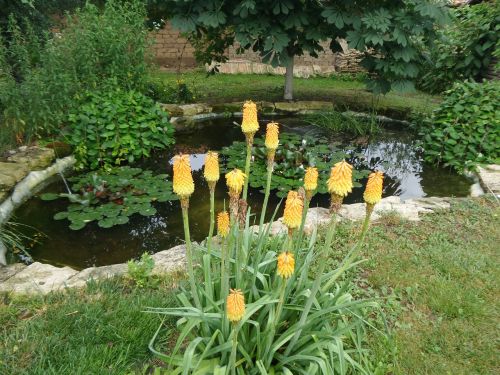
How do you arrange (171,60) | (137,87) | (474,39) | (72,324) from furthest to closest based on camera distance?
(171,60) → (474,39) → (137,87) → (72,324)

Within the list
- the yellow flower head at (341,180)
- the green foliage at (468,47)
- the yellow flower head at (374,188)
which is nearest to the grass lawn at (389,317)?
the yellow flower head at (374,188)

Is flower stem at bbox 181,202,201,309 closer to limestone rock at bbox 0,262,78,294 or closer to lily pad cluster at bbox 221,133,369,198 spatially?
limestone rock at bbox 0,262,78,294

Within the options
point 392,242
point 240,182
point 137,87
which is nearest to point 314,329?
point 240,182

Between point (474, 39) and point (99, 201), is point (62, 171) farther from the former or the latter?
point (474, 39)

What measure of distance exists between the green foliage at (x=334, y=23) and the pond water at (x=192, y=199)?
1146 millimetres

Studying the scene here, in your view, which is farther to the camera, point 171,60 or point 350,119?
point 171,60

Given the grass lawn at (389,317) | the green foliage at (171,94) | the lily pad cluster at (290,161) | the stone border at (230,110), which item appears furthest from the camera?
the green foliage at (171,94)

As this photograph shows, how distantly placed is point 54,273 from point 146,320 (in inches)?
38.7

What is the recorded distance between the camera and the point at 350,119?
7227 millimetres

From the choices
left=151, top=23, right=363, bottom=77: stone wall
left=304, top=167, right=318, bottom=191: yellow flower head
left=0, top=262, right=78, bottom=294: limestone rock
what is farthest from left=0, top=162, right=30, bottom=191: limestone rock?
left=151, top=23, right=363, bottom=77: stone wall

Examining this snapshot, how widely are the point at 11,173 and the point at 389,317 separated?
13.4 ft

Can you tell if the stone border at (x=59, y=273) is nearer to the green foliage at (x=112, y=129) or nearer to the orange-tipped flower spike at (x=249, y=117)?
the orange-tipped flower spike at (x=249, y=117)

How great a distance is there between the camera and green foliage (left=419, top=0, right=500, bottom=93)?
8.28 m

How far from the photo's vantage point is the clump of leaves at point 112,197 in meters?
4.19
